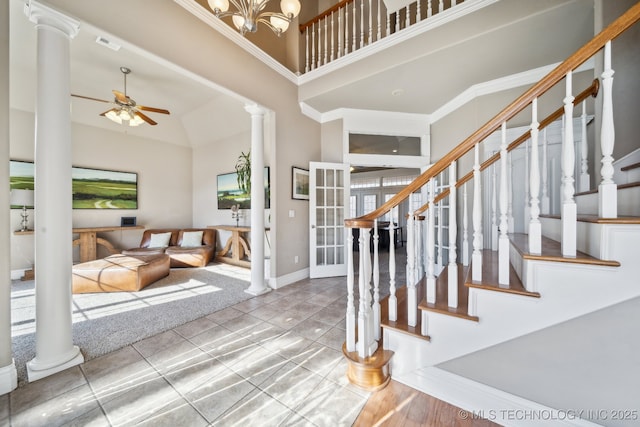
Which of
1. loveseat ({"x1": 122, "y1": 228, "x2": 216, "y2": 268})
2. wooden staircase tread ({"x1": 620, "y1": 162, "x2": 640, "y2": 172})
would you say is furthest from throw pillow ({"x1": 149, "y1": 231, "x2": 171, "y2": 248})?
wooden staircase tread ({"x1": 620, "y1": 162, "x2": 640, "y2": 172})

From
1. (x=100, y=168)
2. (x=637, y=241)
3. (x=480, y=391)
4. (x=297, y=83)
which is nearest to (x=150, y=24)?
(x=297, y=83)

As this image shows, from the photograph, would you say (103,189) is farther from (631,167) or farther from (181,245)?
(631,167)

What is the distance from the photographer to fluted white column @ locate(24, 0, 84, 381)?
1547mm

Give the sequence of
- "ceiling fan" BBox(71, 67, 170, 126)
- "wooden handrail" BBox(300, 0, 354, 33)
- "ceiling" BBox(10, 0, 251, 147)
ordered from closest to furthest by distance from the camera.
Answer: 1. "ceiling" BBox(10, 0, 251, 147)
2. "ceiling fan" BBox(71, 67, 170, 126)
3. "wooden handrail" BBox(300, 0, 354, 33)

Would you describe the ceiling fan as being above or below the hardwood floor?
above

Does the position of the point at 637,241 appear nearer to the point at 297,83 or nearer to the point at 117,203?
the point at 297,83

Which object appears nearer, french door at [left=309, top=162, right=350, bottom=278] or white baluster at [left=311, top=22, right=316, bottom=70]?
white baluster at [left=311, top=22, right=316, bottom=70]

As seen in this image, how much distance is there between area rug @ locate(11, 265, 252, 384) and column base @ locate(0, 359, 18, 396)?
7 centimetres

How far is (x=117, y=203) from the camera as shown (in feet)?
16.1

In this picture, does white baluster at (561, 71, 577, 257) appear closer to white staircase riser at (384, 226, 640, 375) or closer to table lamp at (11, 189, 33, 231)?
white staircase riser at (384, 226, 640, 375)

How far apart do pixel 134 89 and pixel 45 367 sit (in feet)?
14.5

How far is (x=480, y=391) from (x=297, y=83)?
399cm

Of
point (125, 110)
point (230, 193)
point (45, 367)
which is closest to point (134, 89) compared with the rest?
point (125, 110)

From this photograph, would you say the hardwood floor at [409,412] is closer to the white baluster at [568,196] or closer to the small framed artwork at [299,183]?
the white baluster at [568,196]
